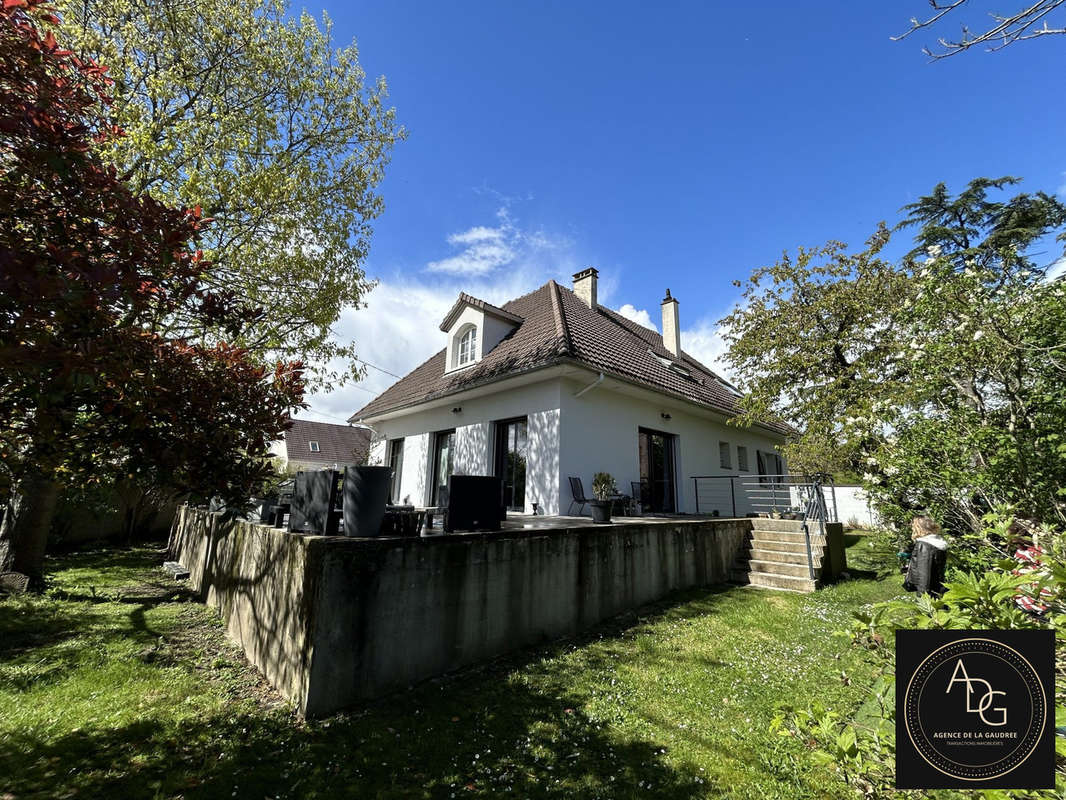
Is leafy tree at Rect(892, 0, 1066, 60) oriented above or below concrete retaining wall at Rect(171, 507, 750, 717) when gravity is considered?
above

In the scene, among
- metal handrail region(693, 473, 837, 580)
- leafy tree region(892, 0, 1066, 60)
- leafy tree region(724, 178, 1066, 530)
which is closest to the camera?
leafy tree region(892, 0, 1066, 60)

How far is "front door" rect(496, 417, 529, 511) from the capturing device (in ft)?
34.5

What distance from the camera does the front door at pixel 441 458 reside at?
1291 centimetres

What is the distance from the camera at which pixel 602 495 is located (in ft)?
30.2

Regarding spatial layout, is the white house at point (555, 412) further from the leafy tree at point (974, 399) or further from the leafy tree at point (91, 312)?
the leafy tree at point (91, 312)

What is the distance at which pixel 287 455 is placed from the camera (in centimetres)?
3566

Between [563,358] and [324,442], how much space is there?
36.0m

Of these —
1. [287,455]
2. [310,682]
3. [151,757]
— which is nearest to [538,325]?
[310,682]

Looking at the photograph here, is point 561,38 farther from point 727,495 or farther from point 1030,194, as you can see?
point 1030,194

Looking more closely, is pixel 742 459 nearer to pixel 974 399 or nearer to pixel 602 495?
pixel 602 495

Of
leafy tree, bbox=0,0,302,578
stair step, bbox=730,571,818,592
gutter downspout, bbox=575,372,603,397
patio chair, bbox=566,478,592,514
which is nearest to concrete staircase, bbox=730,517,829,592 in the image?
stair step, bbox=730,571,818,592

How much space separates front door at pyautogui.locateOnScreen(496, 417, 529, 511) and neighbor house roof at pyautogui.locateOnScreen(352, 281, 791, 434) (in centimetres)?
148

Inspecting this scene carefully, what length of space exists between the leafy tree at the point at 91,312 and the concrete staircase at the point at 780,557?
8.58 m

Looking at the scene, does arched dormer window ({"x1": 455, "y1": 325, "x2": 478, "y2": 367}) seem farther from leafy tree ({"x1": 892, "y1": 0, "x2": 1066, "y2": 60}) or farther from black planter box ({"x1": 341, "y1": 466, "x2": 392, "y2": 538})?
leafy tree ({"x1": 892, "y1": 0, "x2": 1066, "y2": 60})
